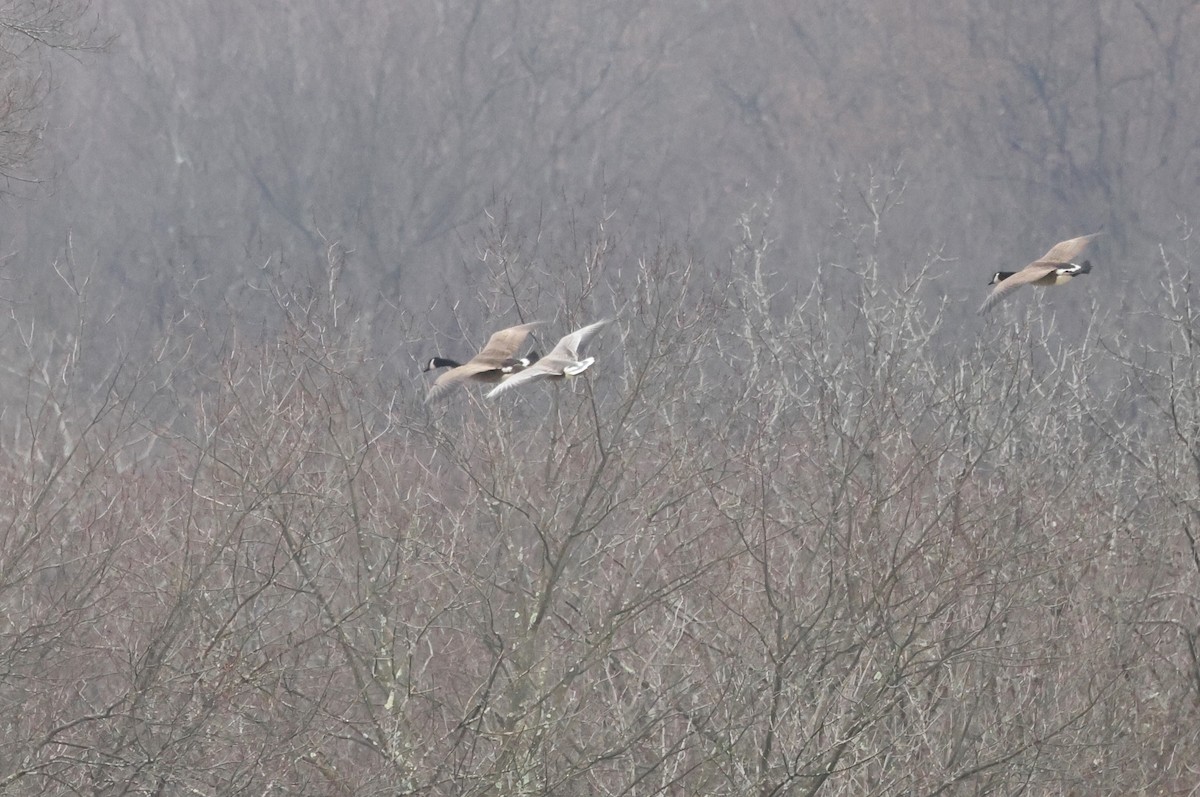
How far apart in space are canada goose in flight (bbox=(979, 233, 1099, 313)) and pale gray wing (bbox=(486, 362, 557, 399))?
3.11 metres

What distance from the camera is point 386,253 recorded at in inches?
3039

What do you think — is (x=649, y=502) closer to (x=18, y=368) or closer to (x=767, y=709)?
(x=767, y=709)

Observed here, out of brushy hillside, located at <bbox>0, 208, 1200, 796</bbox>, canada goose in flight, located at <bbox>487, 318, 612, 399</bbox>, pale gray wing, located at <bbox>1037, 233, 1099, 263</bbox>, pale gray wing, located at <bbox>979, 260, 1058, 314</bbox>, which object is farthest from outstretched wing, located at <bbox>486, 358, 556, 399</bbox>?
pale gray wing, located at <bbox>1037, 233, 1099, 263</bbox>

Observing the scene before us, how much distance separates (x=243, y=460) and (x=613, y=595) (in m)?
3.08

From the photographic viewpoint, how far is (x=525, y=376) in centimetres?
921

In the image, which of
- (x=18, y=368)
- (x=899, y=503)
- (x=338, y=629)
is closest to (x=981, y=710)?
(x=899, y=503)

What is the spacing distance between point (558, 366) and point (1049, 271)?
137 inches

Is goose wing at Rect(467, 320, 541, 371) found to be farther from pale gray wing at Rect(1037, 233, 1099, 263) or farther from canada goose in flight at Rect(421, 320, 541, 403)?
pale gray wing at Rect(1037, 233, 1099, 263)

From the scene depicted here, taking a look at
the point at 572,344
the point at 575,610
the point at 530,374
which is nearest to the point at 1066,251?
the point at 572,344

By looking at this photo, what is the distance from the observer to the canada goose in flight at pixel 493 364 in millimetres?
9516

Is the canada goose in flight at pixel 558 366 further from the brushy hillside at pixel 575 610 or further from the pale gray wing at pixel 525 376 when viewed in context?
the brushy hillside at pixel 575 610

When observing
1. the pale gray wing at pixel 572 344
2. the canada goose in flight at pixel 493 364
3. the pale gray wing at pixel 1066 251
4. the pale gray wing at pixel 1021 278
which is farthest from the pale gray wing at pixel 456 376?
the pale gray wing at pixel 1066 251

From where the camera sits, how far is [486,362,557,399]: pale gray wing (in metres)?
9.09

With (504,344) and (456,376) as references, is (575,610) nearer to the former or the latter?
(504,344)
